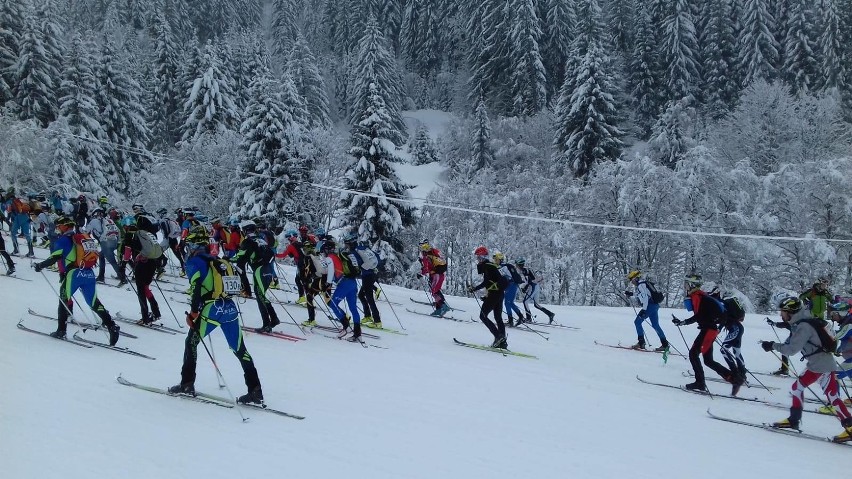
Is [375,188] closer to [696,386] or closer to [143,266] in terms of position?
[143,266]

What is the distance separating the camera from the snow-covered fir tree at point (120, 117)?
44.8 meters

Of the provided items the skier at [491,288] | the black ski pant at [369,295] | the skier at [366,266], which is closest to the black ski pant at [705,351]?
the skier at [491,288]

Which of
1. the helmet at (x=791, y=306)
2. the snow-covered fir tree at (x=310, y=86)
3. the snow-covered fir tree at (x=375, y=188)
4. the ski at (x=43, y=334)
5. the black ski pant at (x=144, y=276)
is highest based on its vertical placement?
the snow-covered fir tree at (x=310, y=86)

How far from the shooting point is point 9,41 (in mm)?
42906

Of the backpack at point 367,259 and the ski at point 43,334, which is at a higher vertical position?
the backpack at point 367,259

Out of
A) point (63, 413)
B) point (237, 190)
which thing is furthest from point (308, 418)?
point (237, 190)

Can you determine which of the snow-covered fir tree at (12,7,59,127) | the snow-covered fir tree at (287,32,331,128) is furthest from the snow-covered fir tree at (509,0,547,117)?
the snow-covered fir tree at (12,7,59,127)

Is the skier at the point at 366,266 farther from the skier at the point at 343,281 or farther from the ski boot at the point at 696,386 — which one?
the ski boot at the point at 696,386

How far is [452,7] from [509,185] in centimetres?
5173

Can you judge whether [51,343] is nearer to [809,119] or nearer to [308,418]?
[308,418]

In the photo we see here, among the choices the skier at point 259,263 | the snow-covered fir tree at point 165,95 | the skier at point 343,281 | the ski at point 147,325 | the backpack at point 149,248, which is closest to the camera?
the backpack at point 149,248

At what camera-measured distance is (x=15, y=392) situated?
8125 millimetres

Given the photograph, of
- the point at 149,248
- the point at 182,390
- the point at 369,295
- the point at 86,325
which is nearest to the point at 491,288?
the point at 369,295

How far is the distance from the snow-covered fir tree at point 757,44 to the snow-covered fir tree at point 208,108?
149 feet
